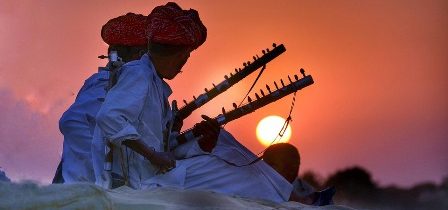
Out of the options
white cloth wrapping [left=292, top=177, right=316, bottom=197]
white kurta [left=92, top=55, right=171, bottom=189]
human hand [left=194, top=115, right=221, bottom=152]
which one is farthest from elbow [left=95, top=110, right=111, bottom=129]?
white cloth wrapping [left=292, top=177, right=316, bottom=197]

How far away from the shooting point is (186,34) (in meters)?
6.90

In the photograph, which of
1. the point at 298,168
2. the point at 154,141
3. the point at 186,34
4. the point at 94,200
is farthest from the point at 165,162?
the point at 298,168

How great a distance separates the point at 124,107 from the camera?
6.24 meters

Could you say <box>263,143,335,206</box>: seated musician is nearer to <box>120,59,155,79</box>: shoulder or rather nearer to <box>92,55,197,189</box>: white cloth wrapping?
<box>92,55,197,189</box>: white cloth wrapping

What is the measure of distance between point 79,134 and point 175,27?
1221 millimetres

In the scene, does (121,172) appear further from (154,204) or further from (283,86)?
(154,204)

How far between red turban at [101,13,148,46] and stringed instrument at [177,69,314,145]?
4.30ft

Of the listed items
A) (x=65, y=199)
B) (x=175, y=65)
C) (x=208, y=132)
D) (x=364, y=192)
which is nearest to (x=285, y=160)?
(x=208, y=132)

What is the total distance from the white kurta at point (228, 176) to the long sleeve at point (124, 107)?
0.43 m

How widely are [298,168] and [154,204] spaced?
547cm

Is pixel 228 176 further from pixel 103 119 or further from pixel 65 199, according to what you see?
pixel 65 199

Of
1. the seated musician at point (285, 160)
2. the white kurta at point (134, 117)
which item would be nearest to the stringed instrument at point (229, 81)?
the white kurta at point (134, 117)

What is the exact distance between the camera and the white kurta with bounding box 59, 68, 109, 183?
7.07 meters

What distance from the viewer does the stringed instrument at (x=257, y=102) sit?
22.9 ft
